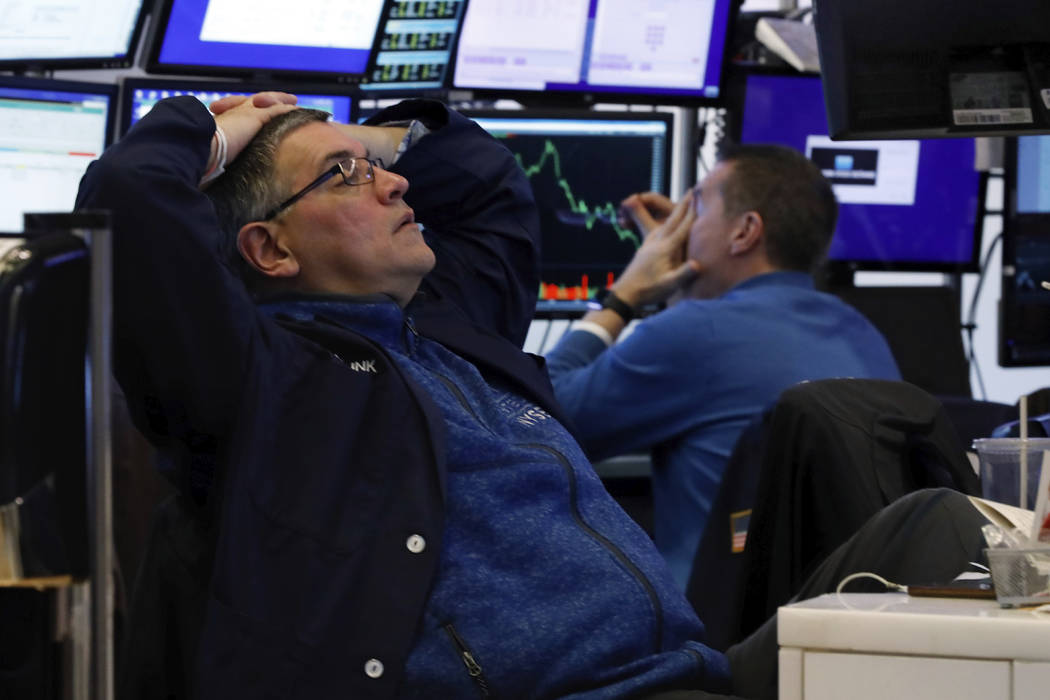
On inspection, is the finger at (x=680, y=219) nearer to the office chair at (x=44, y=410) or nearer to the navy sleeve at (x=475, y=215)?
Result: the navy sleeve at (x=475, y=215)

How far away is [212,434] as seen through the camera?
4.75 ft

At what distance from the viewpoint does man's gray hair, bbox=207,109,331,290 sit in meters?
1.73

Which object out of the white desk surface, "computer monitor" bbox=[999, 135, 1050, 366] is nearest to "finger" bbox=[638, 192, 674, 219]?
"computer monitor" bbox=[999, 135, 1050, 366]

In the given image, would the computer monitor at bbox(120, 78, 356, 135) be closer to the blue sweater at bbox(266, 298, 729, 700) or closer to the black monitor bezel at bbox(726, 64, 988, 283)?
the black monitor bezel at bbox(726, 64, 988, 283)

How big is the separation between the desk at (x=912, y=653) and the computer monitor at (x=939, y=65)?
2.57 ft

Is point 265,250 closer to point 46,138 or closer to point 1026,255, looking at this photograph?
point 46,138

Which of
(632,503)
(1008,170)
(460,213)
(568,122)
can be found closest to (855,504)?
(460,213)

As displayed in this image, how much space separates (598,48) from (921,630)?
8.05 ft

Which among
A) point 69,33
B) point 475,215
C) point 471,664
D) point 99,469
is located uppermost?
point 69,33

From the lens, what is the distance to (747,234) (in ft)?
8.98

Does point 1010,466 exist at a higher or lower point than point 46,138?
lower

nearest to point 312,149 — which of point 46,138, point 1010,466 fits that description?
point 1010,466

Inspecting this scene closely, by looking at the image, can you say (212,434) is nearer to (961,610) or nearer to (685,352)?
(961,610)

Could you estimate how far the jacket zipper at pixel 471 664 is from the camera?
4.60ft
